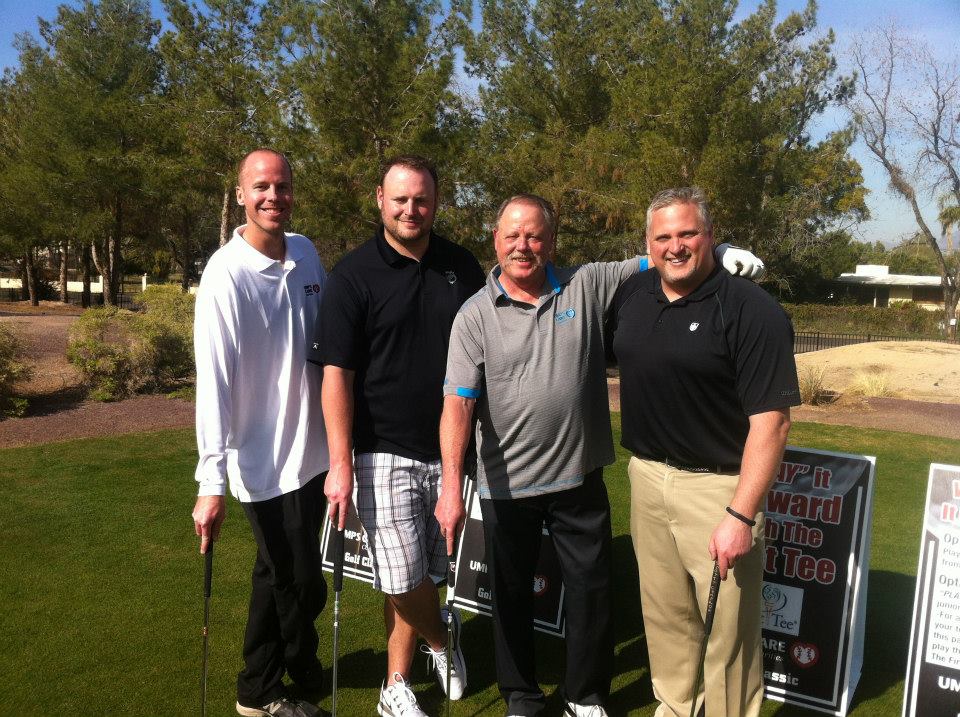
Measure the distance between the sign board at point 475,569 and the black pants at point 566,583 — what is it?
0.54 metres

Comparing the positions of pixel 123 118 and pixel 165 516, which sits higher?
pixel 123 118

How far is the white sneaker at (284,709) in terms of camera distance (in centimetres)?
319

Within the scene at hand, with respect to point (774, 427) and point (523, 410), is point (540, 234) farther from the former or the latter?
point (774, 427)

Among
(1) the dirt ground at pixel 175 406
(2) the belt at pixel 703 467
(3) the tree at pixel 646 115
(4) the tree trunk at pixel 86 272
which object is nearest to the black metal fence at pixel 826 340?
(3) the tree at pixel 646 115

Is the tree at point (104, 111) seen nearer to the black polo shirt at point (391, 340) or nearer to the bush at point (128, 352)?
the bush at point (128, 352)

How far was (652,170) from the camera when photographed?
14773 mm

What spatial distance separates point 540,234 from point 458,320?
414 mm

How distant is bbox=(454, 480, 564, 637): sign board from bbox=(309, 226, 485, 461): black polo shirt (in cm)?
104

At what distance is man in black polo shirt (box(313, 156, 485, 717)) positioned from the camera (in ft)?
9.67

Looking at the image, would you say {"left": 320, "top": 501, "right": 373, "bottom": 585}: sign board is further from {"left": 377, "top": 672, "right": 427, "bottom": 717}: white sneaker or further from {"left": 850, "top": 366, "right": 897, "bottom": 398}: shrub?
{"left": 850, "top": 366, "right": 897, "bottom": 398}: shrub

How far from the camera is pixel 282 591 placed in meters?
3.15

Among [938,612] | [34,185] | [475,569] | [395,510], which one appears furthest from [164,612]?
[34,185]

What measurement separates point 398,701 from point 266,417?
1204mm

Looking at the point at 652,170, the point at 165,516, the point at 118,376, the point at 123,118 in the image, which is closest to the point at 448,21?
the point at 652,170
